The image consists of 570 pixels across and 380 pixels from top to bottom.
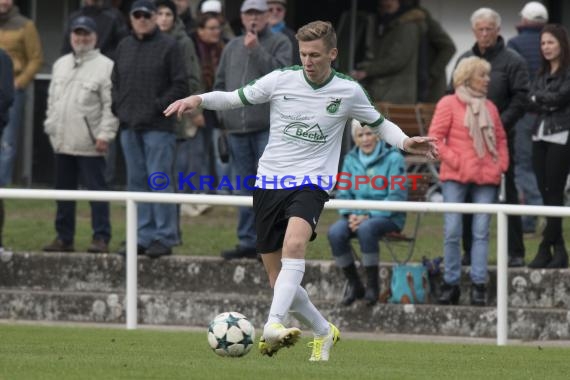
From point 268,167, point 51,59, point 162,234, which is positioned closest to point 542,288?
point 162,234

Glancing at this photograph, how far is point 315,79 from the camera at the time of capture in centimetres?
980

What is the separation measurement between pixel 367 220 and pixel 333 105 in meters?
3.77

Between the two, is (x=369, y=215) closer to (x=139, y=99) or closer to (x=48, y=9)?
(x=139, y=99)

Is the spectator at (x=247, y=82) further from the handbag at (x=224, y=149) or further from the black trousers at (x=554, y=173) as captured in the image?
the black trousers at (x=554, y=173)

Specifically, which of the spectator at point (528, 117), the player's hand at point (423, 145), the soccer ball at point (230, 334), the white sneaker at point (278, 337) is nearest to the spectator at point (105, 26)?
the spectator at point (528, 117)

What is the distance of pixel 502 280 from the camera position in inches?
486

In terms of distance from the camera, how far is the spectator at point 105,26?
16.1 metres

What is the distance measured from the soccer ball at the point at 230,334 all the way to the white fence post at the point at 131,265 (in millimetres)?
3203

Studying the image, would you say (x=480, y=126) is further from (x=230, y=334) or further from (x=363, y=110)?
(x=230, y=334)

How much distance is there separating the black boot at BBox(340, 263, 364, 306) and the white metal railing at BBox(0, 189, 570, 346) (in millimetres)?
867

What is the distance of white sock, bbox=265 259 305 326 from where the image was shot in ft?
30.7

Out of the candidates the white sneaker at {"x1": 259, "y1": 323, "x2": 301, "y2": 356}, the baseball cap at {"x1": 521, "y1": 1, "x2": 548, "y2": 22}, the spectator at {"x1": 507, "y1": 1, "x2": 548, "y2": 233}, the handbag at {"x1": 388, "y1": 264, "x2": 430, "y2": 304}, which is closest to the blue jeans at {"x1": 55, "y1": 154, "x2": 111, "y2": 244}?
the handbag at {"x1": 388, "y1": 264, "x2": 430, "y2": 304}

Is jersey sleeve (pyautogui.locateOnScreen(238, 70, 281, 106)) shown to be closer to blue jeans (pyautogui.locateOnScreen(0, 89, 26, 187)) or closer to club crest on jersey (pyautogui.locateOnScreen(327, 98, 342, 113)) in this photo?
club crest on jersey (pyautogui.locateOnScreen(327, 98, 342, 113))

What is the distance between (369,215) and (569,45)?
216 centimetres
